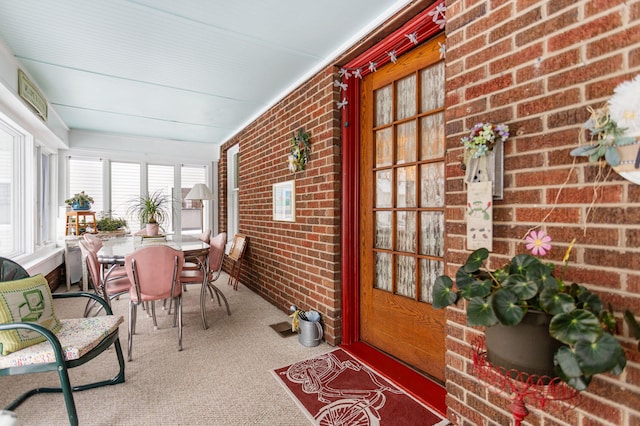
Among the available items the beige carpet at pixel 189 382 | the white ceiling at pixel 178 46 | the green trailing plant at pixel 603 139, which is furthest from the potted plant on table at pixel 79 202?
the green trailing plant at pixel 603 139

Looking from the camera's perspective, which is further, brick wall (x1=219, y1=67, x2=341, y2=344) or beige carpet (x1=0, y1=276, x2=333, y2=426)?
brick wall (x1=219, y1=67, x2=341, y2=344)

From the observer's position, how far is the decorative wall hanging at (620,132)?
1.03 m

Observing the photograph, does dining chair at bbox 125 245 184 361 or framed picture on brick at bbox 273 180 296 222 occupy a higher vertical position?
framed picture on brick at bbox 273 180 296 222

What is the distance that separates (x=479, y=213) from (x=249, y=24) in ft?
6.76

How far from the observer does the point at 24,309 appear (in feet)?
5.97

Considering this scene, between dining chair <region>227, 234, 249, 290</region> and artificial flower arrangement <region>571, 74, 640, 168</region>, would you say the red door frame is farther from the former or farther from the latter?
dining chair <region>227, 234, 249, 290</region>

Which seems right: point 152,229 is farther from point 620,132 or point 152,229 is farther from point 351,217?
point 620,132

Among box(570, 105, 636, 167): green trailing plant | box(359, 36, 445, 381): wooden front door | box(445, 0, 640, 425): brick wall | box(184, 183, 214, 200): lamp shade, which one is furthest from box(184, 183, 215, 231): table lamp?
box(570, 105, 636, 167): green trailing plant

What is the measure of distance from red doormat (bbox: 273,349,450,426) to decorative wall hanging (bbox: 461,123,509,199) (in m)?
1.37

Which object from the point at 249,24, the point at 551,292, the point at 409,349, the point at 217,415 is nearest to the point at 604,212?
the point at 551,292

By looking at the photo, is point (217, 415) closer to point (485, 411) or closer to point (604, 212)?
point (485, 411)

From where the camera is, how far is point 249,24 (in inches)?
90.4

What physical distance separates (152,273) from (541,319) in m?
2.73

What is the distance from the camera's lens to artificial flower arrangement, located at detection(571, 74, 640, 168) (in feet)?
3.39
